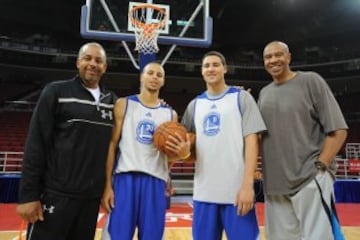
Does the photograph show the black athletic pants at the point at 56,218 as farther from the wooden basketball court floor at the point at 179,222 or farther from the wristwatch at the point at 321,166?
the wooden basketball court floor at the point at 179,222

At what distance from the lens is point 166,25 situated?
14.8 feet

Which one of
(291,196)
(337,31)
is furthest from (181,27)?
(337,31)

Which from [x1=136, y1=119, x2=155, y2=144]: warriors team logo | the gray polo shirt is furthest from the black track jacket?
the gray polo shirt

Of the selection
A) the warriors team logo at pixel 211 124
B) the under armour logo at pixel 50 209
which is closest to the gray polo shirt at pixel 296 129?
the warriors team logo at pixel 211 124

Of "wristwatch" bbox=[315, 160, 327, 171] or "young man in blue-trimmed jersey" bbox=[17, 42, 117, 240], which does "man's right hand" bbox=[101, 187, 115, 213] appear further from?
"wristwatch" bbox=[315, 160, 327, 171]

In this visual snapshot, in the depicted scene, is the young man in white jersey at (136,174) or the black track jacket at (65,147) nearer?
the black track jacket at (65,147)

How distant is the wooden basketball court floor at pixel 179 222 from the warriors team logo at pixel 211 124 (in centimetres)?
239

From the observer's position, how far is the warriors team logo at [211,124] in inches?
81.7

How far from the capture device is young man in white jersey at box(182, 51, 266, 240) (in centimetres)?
190

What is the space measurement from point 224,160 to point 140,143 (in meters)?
0.56

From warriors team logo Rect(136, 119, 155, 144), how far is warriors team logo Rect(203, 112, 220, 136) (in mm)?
360

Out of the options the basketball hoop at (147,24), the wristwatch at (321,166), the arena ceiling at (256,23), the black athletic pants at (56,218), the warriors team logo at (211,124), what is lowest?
the black athletic pants at (56,218)

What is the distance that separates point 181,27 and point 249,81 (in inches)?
484

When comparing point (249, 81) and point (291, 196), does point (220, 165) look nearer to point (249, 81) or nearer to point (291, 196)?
point (291, 196)
